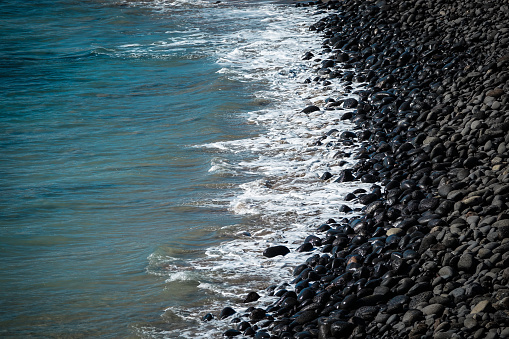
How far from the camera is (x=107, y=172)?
9.36 m

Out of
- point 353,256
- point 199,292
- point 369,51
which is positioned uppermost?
point 369,51

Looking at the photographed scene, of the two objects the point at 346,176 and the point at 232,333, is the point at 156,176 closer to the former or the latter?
the point at 346,176

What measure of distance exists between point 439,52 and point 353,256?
6.14 m

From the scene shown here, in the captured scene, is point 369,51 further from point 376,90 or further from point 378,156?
point 378,156

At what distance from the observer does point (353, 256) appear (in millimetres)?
5629

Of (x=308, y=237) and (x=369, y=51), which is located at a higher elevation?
(x=369, y=51)

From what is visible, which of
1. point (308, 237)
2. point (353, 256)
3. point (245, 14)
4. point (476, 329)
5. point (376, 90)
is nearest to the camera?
point (476, 329)

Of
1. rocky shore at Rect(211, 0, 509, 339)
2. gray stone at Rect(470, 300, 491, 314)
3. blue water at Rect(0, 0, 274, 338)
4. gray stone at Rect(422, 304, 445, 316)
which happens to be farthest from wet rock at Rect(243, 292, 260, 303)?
gray stone at Rect(470, 300, 491, 314)

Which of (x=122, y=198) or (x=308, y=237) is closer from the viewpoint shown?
(x=308, y=237)

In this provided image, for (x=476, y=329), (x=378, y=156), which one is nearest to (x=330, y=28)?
(x=378, y=156)

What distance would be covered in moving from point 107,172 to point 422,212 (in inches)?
209

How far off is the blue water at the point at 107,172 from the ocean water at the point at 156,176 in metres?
0.03

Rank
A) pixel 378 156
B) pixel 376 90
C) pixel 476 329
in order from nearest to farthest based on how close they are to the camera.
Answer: pixel 476 329 → pixel 378 156 → pixel 376 90

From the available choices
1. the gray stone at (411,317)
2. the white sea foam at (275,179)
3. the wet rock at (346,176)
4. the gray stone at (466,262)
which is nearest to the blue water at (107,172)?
the white sea foam at (275,179)
